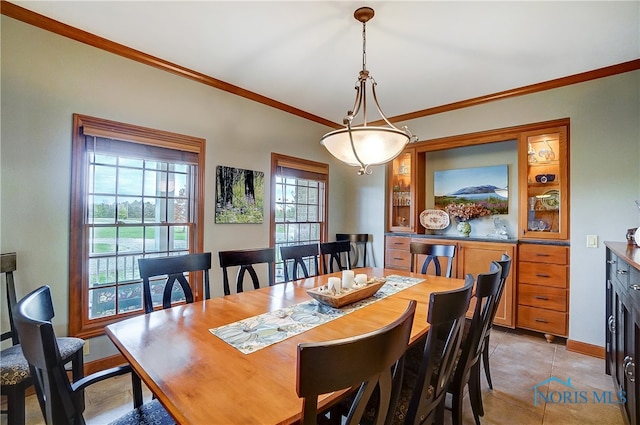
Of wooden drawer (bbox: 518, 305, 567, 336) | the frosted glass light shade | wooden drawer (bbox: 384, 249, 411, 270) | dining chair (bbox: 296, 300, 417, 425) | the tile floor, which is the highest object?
the frosted glass light shade

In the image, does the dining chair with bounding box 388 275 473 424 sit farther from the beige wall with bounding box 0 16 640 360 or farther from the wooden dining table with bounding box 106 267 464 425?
the beige wall with bounding box 0 16 640 360

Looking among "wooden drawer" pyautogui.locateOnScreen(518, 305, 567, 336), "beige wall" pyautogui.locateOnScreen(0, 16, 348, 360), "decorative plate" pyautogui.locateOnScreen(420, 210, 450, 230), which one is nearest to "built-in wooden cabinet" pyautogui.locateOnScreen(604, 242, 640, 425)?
"wooden drawer" pyautogui.locateOnScreen(518, 305, 567, 336)

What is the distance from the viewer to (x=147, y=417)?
119 cm

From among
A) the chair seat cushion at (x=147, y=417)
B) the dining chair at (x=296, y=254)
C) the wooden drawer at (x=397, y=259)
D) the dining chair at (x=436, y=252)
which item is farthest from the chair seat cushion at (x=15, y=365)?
the wooden drawer at (x=397, y=259)

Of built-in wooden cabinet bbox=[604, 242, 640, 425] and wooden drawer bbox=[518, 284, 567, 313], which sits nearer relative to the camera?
built-in wooden cabinet bbox=[604, 242, 640, 425]

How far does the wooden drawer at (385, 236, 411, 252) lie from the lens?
4207 mm

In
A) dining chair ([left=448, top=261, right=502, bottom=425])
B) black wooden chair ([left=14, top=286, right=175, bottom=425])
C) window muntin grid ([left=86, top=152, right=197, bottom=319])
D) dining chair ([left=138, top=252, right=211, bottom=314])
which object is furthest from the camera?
window muntin grid ([left=86, top=152, right=197, bottom=319])

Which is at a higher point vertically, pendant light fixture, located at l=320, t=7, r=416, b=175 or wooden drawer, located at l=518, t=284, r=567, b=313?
pendant light fixture, located at l=320, t=7, r=416, b=175

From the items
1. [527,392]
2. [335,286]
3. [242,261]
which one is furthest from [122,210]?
[527,392]

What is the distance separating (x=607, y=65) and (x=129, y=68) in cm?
436

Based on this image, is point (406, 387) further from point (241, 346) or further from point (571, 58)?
point (571, 58)

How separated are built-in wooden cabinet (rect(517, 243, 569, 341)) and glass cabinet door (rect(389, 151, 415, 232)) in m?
1.50

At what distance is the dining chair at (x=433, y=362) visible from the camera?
1.08 meters

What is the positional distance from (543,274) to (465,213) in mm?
1127
